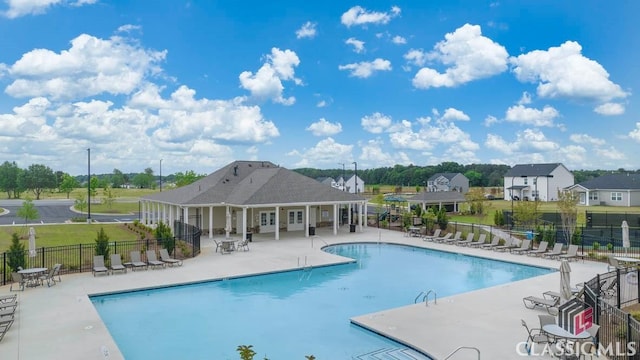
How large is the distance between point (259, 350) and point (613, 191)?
64.6m

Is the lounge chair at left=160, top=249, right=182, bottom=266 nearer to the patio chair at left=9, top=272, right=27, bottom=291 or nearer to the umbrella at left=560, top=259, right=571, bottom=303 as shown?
the patio chair at left=9, top=272, right=27, bottom=291

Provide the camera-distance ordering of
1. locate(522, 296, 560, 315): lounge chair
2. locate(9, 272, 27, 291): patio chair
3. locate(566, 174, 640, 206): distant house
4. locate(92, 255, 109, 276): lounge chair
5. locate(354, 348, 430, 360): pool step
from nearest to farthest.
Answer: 1. locate(354, 348, 430, 360): pool step
2. locate(522, 296, 560, 315): lounge chair
3. locate(9, 272, 27, 291): patio chair
4. locate(92, 255, 109, 276): lounge chair
5. locate(566, 174, 640, 206): distant house

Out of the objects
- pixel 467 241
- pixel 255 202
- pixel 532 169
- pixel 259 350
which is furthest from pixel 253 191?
pixel 532 169

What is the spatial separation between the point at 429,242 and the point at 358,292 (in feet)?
43.7

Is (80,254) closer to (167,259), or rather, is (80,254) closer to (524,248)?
(167,259)

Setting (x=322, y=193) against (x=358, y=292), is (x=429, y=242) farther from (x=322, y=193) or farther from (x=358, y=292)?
(x=358, y=292)

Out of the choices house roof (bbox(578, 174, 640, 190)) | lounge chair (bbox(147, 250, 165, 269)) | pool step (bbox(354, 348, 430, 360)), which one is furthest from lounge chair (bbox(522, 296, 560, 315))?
house roof (bbox(578, 174, 640, 190))

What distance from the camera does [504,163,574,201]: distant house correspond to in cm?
7031

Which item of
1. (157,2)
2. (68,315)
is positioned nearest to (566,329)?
(68,315)

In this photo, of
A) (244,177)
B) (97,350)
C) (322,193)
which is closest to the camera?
(97,350)

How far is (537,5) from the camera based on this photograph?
2962 centimetres

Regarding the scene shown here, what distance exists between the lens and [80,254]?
19344mm

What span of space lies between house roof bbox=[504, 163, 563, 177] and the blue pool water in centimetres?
5511

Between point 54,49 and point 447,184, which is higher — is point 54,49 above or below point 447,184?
above
